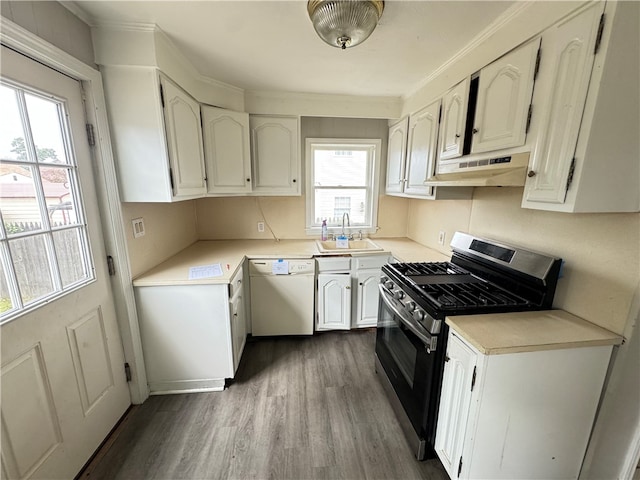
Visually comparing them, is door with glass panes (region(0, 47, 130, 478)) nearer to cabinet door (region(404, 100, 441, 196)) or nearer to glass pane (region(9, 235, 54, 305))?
glass pane (region(9, 235, 54, 305))

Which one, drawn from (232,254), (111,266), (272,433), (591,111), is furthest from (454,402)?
(111,266)

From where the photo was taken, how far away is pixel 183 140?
Answer: 71.8 inches

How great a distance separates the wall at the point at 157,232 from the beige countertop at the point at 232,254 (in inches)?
2.7

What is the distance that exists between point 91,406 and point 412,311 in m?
1.88

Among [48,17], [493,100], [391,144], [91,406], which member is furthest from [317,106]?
[91,406]

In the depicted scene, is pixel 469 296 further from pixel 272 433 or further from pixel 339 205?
pixel 339 205

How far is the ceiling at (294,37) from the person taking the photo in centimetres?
123

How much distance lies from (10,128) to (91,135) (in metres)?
0.39

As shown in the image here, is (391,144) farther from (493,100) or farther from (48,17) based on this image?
(48,17)

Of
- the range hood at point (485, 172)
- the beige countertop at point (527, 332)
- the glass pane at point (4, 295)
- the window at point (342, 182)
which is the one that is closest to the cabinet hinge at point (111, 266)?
the glass pane at point (4, 295)

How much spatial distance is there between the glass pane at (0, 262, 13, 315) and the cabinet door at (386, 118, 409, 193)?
2.57 meters

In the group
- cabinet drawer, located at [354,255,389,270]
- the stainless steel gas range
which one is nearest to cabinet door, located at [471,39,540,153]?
the stainless steel gas range

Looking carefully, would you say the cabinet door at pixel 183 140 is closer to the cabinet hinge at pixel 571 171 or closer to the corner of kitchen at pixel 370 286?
the corner of kitchen at pixel 370 286

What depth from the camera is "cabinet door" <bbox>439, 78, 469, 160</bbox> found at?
158 centimetres
